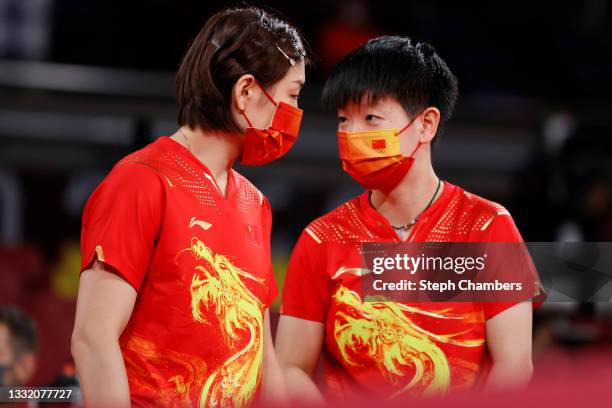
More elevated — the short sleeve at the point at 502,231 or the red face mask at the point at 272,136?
the red face mask at the point at 272,136

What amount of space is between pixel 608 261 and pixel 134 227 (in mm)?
1250

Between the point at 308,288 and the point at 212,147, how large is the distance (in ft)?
1.58

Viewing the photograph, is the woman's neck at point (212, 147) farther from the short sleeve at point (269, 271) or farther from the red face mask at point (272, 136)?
the short sleeve at point (269, 271)

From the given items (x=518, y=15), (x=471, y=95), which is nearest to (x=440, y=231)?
(x=471, y=95)

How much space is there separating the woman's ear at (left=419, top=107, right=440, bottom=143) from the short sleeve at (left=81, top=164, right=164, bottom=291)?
80 centimetres

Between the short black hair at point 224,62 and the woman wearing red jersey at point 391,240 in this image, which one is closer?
the short black hair at point 224,62

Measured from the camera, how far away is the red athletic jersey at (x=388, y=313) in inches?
87.6

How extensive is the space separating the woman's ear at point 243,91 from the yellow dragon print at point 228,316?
0.33m

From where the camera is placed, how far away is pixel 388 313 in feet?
7.44

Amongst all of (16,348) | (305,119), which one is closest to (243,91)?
(16,348)

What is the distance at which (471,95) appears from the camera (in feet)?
19.2

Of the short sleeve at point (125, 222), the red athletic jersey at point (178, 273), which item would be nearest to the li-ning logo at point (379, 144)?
the red athletic jersey at point (178, 273)

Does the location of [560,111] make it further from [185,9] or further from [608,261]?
[608,261]

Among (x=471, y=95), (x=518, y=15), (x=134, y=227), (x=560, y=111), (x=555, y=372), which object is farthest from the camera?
(x=518, y=15)
